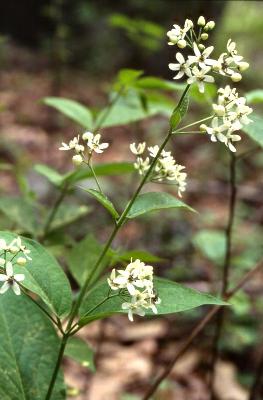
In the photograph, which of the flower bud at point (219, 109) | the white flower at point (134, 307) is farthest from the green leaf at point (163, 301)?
the flower bud at point (219, 109)

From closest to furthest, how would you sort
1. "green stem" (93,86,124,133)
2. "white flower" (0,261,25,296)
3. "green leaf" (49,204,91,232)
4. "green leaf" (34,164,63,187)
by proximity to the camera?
"white flower" (0,261,25,296) → "green leaf" (34,164,63,187) → "green stem" (93,86,124,133) → "green leaf" (49,204,91,232)

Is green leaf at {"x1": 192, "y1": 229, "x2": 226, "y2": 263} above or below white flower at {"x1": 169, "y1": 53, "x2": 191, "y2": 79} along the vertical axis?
above

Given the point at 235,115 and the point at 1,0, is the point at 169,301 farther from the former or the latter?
the point at 1,0

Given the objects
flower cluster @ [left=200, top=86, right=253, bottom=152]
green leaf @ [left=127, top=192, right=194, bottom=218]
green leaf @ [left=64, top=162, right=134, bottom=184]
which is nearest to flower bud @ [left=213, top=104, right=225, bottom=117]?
flower cluster @ [left=200, top=86, right=253, bottom=152]

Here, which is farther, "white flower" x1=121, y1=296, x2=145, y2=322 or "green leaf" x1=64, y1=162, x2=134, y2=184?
"green leaf" x1=64, y1=162, x2=134, y2=184

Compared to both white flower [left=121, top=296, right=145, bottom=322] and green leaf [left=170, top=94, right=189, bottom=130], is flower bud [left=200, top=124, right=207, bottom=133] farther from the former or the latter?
white flower [left=121, top=296, right=145, bottom=322]

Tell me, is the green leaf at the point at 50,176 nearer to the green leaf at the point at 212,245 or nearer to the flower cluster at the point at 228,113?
the flower cluster at the point at 228,113

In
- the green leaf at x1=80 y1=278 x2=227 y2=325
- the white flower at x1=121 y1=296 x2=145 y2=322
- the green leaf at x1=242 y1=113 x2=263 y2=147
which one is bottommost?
the white flower at x1=121 y1=296 x2=145 y2=322

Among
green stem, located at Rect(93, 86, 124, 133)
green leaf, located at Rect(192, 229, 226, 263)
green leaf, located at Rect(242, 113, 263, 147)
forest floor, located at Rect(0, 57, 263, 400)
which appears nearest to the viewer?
green leaf, located at Rect(242, 113, 263, 147)
